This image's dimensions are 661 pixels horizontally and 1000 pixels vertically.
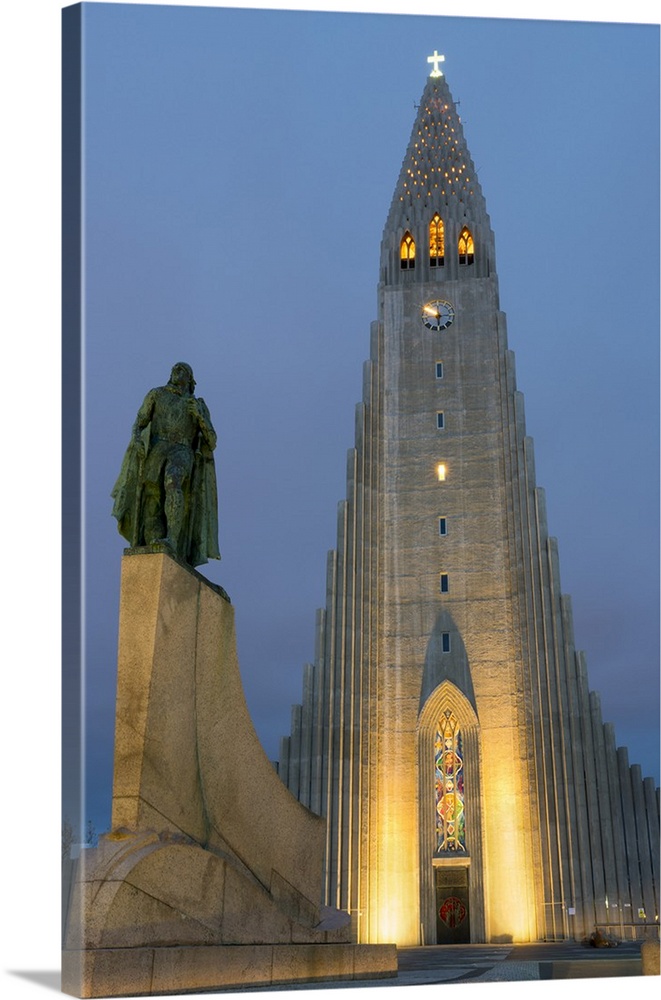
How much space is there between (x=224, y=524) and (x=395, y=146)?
13.3 m

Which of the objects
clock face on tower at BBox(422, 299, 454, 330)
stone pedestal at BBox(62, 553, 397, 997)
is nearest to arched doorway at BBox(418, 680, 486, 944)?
clock face on tower at BBox(422, 299, 454, 330)

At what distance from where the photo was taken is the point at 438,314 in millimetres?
33438

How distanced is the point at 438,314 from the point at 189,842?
2517cm

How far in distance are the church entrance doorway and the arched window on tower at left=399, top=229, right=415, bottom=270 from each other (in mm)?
15664

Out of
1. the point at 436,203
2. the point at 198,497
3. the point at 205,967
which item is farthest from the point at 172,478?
the point at 436,203

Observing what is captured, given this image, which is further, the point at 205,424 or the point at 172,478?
the point at 205,424

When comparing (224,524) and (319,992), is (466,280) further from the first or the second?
(319,992)

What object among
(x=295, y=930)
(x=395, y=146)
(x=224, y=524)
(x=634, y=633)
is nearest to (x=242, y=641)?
(x=224, y=524)

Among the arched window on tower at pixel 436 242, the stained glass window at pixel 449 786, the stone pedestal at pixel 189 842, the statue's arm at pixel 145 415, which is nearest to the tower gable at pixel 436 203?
the arched window on tower at pixel 436 242

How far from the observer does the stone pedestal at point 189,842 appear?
8695 mm

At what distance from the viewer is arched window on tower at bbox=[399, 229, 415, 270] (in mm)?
34344

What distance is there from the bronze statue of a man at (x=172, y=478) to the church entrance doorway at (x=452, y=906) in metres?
20.3

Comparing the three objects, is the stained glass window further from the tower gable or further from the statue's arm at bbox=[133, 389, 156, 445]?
the statue's arm at bbox=[133, 389, 156, 445]

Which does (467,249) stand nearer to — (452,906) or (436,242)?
(436,242)
